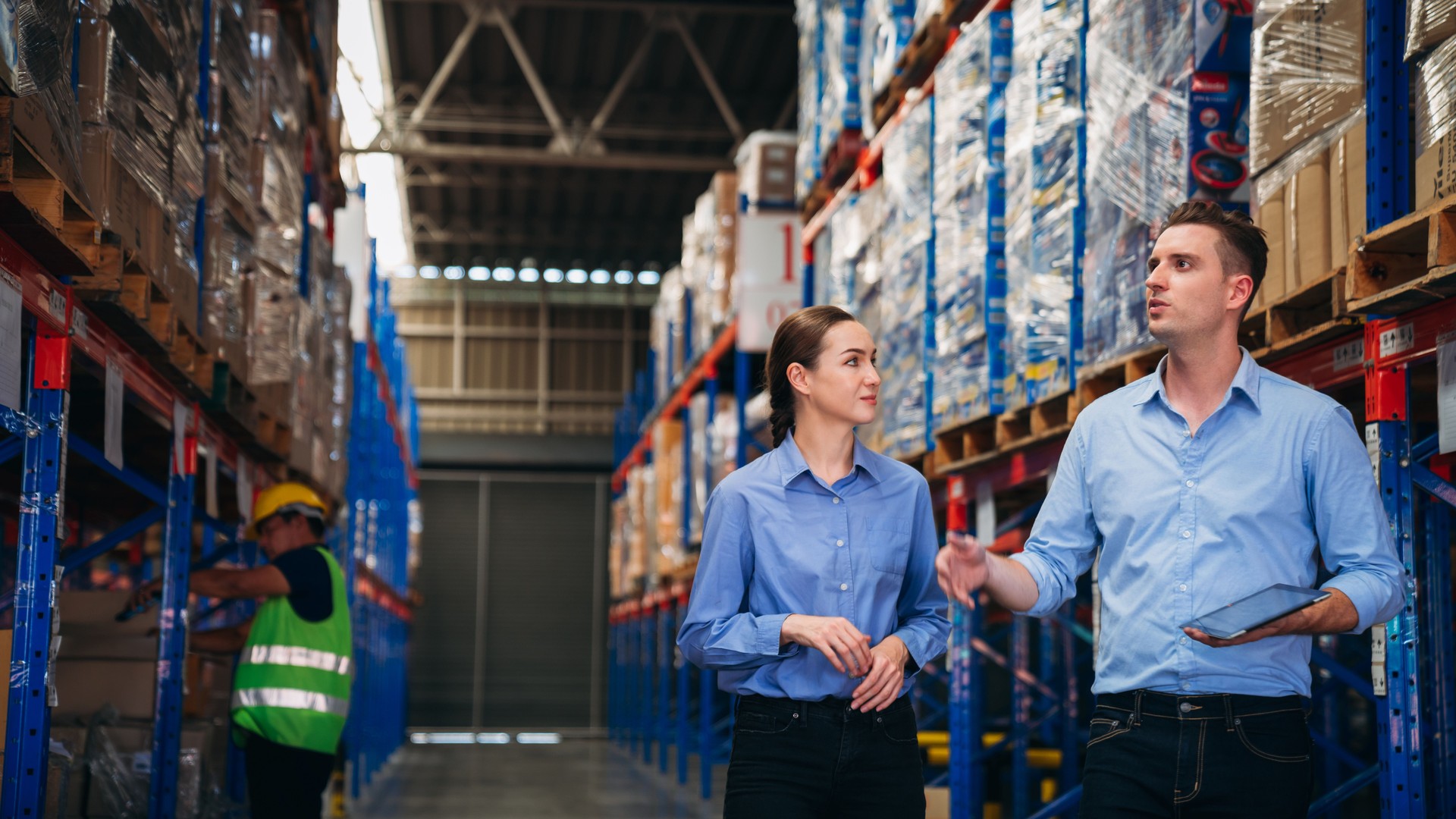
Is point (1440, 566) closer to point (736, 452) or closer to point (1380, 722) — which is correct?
point (1380, 722)

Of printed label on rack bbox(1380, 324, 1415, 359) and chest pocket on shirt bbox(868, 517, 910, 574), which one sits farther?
printed label on rack bbox(1380, 324, 1415, 359)

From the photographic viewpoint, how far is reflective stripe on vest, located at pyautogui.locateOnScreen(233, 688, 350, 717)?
5.37m

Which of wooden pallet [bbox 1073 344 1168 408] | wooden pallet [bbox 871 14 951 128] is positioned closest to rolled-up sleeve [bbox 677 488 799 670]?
wooden pallet [bbox 1073 344 1168 408]

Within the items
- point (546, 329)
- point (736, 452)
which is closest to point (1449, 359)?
point (736, 452)

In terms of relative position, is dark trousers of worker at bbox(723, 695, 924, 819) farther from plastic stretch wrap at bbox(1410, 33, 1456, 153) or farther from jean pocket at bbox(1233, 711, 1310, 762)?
plastic stretch wrap at bbox(1410, 33, 1456, 153)

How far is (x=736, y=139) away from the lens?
16.6 meters

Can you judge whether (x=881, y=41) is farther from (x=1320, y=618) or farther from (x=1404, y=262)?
(x=1320, y=618)

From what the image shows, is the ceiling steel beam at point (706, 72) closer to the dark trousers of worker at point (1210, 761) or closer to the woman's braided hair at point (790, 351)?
the woman's braided hair at point (790, 351)

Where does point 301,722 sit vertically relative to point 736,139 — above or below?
below

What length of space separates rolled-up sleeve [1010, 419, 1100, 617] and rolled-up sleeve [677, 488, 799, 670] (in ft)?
1.64

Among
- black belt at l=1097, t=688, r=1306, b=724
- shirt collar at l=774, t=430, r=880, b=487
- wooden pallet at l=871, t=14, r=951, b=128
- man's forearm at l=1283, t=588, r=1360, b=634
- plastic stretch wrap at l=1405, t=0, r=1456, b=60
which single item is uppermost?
wooden pallet at l=871, t=14, r=951, b=128

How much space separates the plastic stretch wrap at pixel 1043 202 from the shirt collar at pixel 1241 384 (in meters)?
2.12

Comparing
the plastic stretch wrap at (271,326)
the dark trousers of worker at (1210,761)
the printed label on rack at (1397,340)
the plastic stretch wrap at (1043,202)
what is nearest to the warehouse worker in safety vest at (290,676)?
the plastic stretch wrap at (271,326)

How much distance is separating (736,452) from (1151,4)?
6.43m
